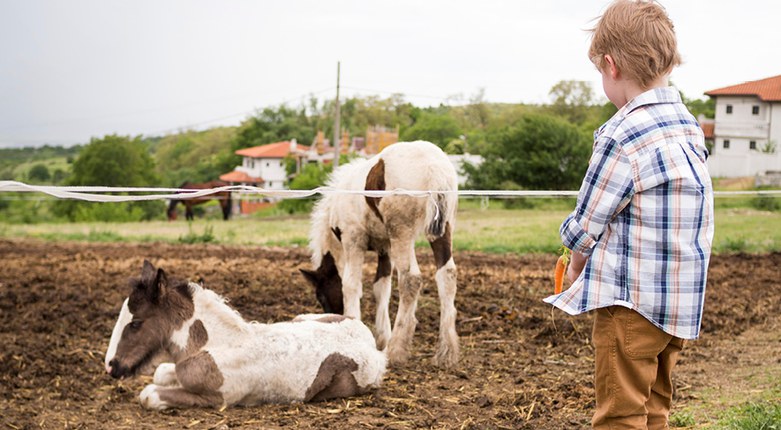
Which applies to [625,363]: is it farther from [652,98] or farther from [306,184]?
[306,184]

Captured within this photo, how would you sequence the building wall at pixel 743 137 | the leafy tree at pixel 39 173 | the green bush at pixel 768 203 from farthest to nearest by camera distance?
1. the leafy tree at pixel 39 173
2. the building wall at pixel 743 137
3. the green bush at pixel 768 203

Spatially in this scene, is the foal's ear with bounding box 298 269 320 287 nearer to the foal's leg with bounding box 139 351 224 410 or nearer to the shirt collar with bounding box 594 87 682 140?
the foal's leg with bounding box 139 351 224 410

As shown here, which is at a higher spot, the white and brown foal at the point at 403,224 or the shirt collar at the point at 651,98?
the shirt collar at the point at 651,98

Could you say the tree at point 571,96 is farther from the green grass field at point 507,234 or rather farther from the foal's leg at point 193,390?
the foal's leg at point 193,390

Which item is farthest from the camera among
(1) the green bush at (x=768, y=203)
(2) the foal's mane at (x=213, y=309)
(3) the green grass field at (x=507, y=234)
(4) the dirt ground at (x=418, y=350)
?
(1) the green bush at (x=768, y=203)

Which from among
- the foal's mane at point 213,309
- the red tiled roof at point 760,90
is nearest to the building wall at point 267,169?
the red tiled roof at point 760,90

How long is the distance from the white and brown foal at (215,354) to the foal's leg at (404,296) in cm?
113

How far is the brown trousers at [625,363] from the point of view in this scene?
3.01m

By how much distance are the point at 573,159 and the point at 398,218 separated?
36.9 m

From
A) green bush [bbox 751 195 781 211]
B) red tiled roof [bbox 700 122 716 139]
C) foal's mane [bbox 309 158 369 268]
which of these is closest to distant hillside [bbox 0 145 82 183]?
red tiled roof [bbox 700 122 716 139]

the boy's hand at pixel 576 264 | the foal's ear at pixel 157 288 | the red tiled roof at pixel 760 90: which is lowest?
the foal's ear at pixel 157 288

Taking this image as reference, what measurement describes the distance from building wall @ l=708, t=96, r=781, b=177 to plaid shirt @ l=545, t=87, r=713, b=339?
151 ft

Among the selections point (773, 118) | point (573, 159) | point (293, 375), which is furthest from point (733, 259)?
point (773, 118)

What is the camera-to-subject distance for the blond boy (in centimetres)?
291
